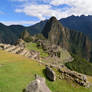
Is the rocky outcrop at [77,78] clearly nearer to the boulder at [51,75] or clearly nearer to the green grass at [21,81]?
the green grass at [21,81]

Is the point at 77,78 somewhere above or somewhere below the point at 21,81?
below

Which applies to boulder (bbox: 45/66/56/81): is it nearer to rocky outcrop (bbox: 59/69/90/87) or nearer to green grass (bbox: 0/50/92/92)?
green grass (bbox: 0/50/92/92)

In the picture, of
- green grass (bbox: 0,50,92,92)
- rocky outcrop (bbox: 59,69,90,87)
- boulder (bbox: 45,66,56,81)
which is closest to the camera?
green grass (bbox: 0,50,92,92)

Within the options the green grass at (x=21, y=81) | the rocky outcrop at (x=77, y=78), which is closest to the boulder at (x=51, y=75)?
the green grass at (x=21, y=81)

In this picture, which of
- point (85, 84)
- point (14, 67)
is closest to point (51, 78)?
point (85, 84)

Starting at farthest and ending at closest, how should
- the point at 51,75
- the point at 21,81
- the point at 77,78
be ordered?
1. the point at 77,78
2. the point at 51,75
3. the point at 21,81

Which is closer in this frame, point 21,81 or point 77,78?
point 21,81

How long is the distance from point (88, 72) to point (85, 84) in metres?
147

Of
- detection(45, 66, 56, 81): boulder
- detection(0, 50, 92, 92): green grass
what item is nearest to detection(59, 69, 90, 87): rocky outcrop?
detection(0, 50, 92, 92): green grass

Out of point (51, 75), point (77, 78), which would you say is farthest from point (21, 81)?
point (77, 78)

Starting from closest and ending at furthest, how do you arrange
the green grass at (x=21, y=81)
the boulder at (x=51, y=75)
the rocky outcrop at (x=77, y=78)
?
the green grass at (x=21, y=81) < the boulder at (x=51, y=75) < the rocky outcrop at (x=77, y=78)

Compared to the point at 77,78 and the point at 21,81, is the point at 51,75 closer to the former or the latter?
the point at 77,78

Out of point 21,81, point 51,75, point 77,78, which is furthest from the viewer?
point 77,78

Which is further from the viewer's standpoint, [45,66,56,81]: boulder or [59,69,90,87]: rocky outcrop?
[59,69,90,87]: rocky outcrop
